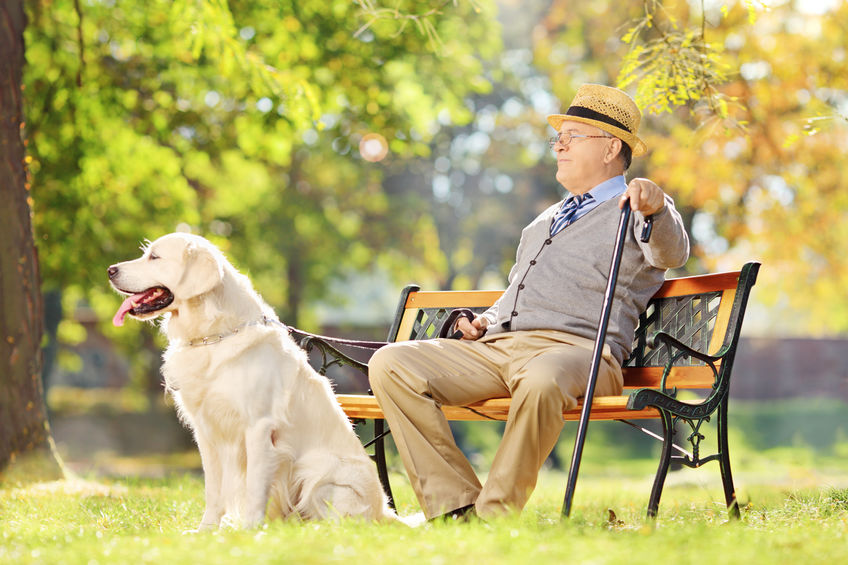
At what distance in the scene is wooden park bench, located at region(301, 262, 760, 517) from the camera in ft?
12.1

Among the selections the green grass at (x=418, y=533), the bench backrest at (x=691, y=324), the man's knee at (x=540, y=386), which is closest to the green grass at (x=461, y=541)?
the green grass at (x=418, y=533)

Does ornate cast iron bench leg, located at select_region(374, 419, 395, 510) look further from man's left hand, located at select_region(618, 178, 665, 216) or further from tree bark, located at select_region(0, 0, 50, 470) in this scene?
tree bark, located at select_region(0, 0, 50, 470)

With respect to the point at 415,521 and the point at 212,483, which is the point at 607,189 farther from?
the point at 212,483

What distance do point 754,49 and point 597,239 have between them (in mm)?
9361

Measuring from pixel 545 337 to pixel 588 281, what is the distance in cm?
32

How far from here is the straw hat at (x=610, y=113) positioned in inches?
168

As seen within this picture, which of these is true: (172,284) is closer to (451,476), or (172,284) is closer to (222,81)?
(451,476)

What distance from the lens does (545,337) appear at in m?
4.05

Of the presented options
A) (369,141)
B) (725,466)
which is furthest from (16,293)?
(369,141)

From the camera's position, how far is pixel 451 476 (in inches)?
154

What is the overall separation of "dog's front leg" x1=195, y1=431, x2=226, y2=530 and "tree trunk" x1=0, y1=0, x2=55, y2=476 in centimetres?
271

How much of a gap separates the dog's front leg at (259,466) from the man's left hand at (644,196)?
1.75 meters

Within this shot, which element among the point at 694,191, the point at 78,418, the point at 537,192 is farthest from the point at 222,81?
the point at 78,418

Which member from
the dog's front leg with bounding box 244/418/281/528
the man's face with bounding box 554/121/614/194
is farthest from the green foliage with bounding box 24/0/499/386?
the dog's front leg with bounding box 244/418/281/528
